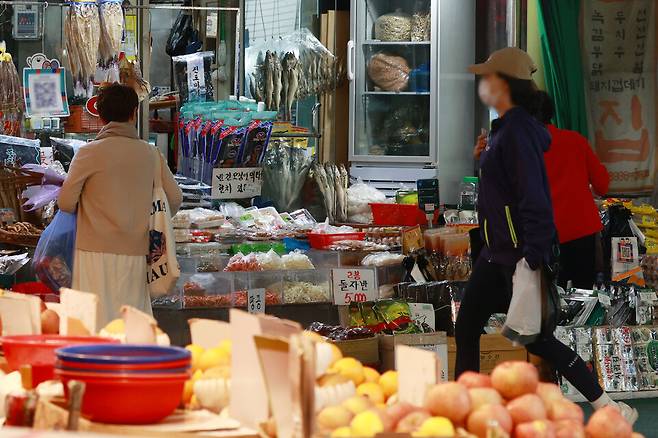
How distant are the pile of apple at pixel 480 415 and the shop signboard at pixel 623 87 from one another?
22.8 feet

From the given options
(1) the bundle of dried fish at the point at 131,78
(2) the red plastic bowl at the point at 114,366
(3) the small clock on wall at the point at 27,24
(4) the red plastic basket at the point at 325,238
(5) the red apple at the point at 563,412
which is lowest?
(4) the red plastic basket at the point at 325,238

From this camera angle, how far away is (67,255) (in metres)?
6.31

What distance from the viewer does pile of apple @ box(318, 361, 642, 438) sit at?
8.35 feet

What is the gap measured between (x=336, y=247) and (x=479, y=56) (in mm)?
3429

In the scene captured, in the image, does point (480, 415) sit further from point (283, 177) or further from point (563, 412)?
point (283, 177)

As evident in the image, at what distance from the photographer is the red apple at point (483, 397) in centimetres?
269

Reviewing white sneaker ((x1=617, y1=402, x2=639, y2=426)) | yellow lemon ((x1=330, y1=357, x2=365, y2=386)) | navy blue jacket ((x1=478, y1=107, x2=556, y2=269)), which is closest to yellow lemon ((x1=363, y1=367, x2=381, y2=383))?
yellow lemon ((x1=330, y1=357, x2=365, y2=386))

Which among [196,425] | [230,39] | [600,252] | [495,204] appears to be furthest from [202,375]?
[230,39]

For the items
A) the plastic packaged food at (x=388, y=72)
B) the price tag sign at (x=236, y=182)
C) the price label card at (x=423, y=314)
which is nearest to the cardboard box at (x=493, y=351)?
the price label card at (x=423, y=314)

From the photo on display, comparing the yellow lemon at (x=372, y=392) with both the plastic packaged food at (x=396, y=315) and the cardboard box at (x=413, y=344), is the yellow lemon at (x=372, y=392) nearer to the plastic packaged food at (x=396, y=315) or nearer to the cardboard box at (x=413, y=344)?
the cardboard box at (x=413, y=344)

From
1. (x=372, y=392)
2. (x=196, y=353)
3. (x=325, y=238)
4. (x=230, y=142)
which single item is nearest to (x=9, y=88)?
(x=230, y=142)

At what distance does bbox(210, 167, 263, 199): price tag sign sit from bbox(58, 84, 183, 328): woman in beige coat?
6.45 ft

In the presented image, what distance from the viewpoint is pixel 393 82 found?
34.3 feet

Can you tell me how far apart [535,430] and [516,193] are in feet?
10.3
